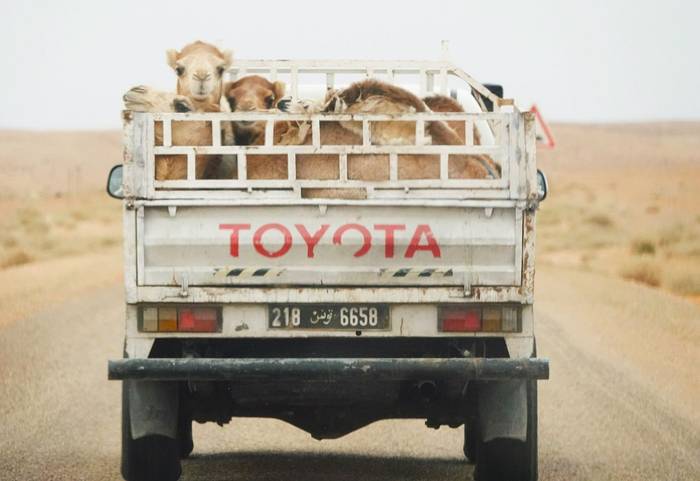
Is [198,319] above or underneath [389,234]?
underneath

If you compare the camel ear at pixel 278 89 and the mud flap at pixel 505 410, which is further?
the camel ear at pixel 278 89

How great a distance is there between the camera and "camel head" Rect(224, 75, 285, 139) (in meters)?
9.84

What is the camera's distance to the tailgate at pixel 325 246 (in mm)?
7746

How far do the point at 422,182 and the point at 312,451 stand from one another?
10.3ft

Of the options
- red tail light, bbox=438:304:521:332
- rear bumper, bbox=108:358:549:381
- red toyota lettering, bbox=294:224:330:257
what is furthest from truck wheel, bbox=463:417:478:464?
red toyota lettering, bbox=294:224:330:257

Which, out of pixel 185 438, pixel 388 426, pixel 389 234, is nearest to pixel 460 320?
pixel 389 234

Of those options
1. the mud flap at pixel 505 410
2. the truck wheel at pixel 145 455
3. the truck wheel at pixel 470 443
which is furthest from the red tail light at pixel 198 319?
the truck wheel at pixel 470 443

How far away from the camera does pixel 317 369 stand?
759 cm

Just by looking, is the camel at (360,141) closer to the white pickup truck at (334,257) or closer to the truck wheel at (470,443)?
the white pickup truck at (334,257)

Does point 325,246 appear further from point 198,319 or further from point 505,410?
point 505,410

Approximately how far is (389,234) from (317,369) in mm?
775

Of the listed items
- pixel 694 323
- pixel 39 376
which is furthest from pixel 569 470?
pixel 694 323

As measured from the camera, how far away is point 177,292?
25.4 feet

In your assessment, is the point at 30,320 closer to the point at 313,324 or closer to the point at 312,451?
the point at 312,451
